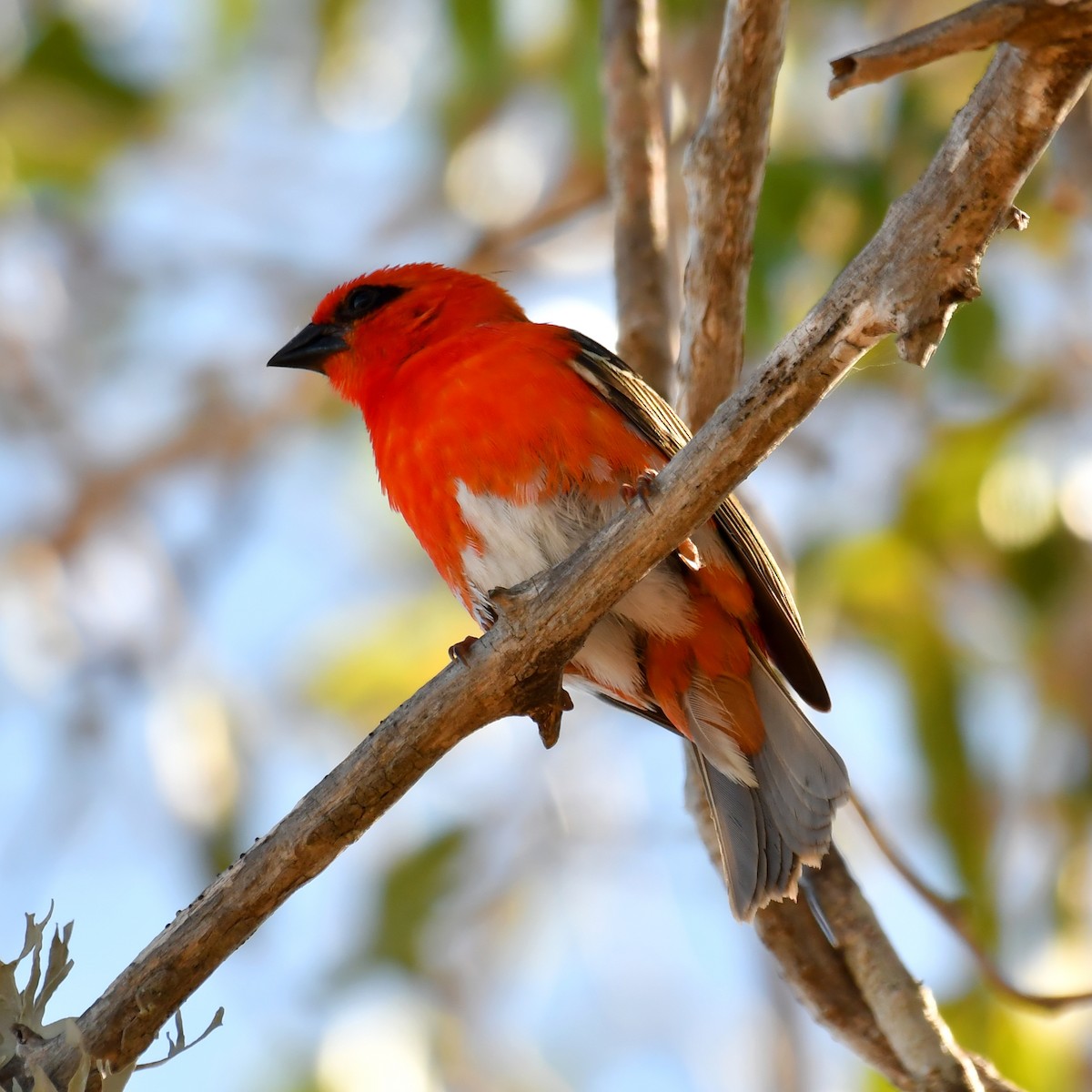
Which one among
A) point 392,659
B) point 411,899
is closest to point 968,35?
point 411,899

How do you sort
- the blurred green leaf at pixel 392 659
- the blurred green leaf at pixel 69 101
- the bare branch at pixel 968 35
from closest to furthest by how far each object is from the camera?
the bare branch at pixel 968 35 < the blurred green leaf at pixel 69 101 < the blurred green leaf at pixel 392 659

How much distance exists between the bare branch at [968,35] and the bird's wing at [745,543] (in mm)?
1822

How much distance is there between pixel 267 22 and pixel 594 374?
621 centimetres

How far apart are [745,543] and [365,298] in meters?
2.23

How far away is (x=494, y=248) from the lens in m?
7.81

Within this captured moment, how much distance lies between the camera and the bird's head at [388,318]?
5355 millimetres

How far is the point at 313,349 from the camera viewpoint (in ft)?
18.8

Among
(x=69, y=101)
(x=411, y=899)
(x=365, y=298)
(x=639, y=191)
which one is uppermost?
(x=69, y=101)

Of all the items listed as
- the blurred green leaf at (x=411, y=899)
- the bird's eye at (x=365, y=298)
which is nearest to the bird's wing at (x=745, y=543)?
the bird's eye at (x=365, y=298)

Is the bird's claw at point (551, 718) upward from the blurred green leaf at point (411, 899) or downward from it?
downward

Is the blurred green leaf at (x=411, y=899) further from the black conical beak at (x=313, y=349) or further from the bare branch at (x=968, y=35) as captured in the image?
the bare branch at (x=968, y=35)

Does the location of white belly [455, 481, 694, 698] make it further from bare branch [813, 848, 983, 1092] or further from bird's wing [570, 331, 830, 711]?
bare branch [813, 848, 983, 1092]

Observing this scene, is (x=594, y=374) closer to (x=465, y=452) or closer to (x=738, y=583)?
(x=465, y=452)

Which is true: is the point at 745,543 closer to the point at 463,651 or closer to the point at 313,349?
the point at 463,651
